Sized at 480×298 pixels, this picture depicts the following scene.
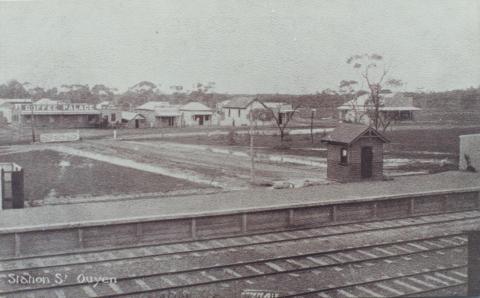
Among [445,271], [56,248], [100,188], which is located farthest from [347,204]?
[56,248]

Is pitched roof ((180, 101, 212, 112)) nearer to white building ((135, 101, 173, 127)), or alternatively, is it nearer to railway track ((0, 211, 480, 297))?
white building ((135, 101, 173, 127))

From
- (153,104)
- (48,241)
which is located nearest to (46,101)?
(153,104)

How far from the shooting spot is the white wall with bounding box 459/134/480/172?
46.2 feet

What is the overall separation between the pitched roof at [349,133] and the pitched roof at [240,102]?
11.6ft

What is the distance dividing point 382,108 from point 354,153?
156cm

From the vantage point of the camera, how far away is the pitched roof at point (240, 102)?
34.3 ft

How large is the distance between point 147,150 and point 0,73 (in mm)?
6449

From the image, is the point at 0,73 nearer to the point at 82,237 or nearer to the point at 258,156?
the point at 82,237

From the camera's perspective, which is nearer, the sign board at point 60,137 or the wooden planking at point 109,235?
the wooden planking at point 109,235

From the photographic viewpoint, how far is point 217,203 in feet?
37.2

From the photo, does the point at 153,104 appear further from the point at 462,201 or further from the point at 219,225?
the point at 462,201

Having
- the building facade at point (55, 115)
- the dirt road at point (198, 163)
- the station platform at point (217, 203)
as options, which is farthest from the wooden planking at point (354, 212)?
the building facade at point (55, 115)

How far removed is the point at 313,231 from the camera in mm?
10164

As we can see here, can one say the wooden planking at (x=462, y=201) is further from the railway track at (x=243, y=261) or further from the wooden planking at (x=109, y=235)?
the wooden planking at (x=109, y=235)
